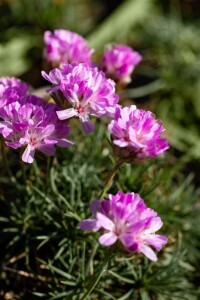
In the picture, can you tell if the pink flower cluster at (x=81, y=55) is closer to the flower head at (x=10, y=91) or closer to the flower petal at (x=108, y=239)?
the flower head at (x=10, y=91)

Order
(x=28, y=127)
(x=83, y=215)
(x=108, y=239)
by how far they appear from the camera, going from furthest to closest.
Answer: (x=83, y=215)
(x=28, y=127)
(x=108, y=239)

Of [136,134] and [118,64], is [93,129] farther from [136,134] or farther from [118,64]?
[118,64]

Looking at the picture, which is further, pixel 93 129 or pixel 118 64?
pixel 118 64

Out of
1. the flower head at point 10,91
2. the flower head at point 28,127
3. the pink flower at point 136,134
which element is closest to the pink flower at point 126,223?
the pink flower at point 136,134

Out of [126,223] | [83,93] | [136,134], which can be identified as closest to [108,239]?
[126,223]

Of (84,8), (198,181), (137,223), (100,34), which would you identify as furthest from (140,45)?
(137,223)

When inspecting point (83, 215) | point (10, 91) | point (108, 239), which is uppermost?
point (10, 91)

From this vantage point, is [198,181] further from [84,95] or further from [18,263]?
[84,95]
